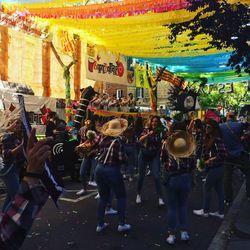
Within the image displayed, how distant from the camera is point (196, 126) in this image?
464 inches

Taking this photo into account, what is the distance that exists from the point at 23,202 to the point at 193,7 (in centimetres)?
632

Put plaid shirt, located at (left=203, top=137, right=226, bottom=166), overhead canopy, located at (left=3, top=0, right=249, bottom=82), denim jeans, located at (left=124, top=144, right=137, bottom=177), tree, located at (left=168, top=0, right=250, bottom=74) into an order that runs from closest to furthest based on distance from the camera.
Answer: plaid shirt, located at (left=203, top=137, right=226, bottom=166)
tree, located at (left=168, top=0, right=250, bottom=74)
overhead canopy, located at (left=3, top=0, right=249, bottom=82)
denim jeans, located at (left=124, top=144, right=137, bottom=177)

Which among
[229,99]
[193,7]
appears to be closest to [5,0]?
[193,7]

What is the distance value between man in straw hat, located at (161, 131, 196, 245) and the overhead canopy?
383 cm

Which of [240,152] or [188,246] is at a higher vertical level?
[240,152]

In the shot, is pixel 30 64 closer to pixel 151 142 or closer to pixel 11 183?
pixel 151 142

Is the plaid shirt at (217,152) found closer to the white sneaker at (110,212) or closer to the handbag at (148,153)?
the handbag at (148,153)

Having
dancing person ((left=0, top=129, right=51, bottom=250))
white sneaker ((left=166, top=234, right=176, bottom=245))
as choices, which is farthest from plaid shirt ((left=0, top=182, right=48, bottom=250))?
white sneaker ((left=166, top=234, right=176, bottom=245))

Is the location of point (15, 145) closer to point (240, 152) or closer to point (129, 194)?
point (129, 194)

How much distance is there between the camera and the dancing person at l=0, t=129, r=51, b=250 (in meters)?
1.70

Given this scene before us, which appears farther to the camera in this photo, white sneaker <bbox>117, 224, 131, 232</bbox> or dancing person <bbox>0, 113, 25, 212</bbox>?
white sneaker <bbox>117, 224, 131, 232</bbox>

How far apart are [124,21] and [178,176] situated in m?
5.88

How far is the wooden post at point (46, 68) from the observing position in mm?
21812

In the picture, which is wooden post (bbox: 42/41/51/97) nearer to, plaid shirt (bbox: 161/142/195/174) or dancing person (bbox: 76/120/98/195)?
dancing person (bbox: 76/120/98/195)
